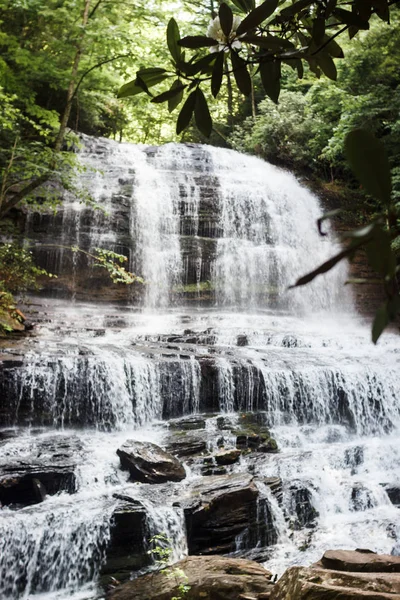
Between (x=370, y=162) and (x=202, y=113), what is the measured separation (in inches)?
27.0

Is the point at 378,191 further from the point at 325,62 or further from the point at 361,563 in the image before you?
the point at 361,563

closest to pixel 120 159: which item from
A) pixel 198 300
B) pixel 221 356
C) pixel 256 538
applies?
pixel 198 300

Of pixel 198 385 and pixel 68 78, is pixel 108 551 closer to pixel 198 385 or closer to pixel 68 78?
pixel 198 385

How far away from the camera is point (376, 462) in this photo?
7105mm

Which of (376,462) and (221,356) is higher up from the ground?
(221,356)

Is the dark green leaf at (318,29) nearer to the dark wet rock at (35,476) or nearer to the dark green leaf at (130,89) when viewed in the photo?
the dark green leaf at (130,89)

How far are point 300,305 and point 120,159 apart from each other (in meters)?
7.57

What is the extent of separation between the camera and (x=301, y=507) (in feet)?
19.9

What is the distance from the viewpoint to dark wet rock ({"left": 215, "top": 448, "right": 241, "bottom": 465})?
646cm

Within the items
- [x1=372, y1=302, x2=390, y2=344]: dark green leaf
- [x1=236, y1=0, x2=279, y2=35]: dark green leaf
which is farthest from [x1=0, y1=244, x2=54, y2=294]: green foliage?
[x1=372, y1=302, x2=390, y2=344]: dark green leaf

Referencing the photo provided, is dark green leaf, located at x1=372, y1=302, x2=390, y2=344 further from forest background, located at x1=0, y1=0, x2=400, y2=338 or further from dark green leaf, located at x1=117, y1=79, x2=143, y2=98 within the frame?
dark green leaf, located at x1=117, y1=79, x2=143, y2=98

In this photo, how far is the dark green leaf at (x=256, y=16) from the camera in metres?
1.00

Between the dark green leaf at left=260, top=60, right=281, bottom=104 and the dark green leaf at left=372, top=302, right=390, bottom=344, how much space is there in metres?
0.80

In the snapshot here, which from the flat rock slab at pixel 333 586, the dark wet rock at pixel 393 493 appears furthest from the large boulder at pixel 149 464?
the dark wet rock at pixel 393 493
